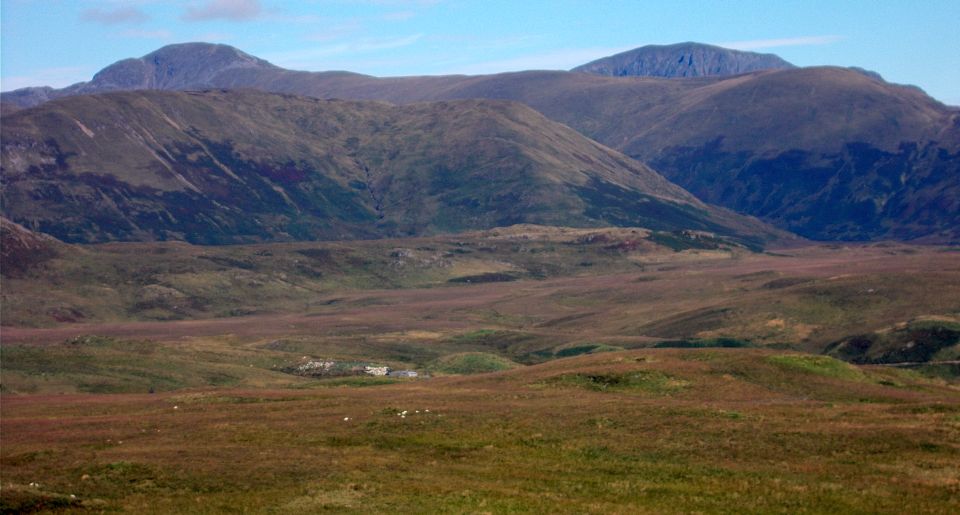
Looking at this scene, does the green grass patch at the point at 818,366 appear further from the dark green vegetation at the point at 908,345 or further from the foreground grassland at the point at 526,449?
the dark green vegetation at the point at 908,345

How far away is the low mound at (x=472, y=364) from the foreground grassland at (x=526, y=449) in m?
42.5

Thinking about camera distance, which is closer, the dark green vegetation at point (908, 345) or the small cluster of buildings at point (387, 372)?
the dark green vegetation at point (908, 345)

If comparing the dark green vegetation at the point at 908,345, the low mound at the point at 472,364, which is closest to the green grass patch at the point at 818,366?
the dark green vegetation at the point at 908,345

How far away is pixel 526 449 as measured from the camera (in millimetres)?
46656

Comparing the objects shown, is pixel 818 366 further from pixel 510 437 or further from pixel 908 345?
pixel 908 345

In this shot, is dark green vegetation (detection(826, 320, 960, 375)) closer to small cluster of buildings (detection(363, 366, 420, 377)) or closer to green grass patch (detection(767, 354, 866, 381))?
green grass patch (detection(767, 354, 866, 381))

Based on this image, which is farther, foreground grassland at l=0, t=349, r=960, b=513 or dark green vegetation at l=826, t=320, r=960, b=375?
dark green vegetation at l=826, t=320, r=960, b=375

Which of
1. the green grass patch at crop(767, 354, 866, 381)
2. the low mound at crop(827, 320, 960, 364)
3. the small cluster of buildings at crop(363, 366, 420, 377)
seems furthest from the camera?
the small cluster of buildings at crop(363, 366, 420, 377)

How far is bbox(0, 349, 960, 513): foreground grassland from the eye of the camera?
3672 cm

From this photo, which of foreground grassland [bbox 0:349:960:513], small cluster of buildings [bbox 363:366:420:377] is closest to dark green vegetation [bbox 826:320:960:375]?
foreground grassland [bbox 0:349:960:513]

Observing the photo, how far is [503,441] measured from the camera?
158 feet

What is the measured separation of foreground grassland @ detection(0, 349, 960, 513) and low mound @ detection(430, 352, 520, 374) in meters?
42.5

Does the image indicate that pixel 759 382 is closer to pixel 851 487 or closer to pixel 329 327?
pixel 851 487

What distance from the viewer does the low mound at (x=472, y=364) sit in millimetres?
112188
